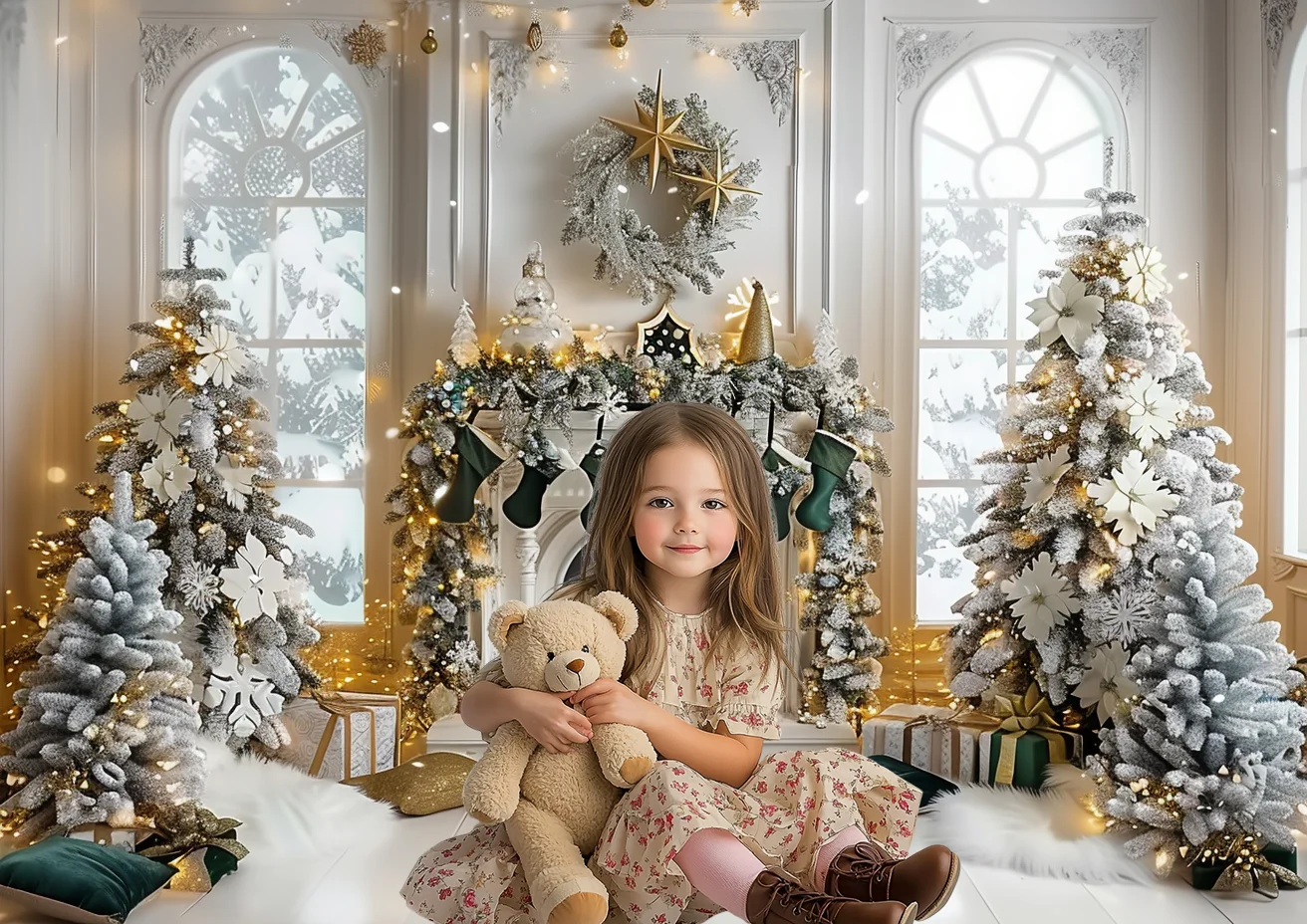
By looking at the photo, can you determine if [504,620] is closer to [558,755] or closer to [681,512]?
[558,755]

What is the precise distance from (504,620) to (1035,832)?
5.95 feet

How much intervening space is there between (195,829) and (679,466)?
67.1 inches

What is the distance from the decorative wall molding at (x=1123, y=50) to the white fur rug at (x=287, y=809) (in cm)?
391

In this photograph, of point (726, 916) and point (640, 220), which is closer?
point (726, 916)

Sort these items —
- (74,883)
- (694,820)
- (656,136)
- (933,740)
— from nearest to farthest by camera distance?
(694,820), (74,883), (933,740), (656,136)

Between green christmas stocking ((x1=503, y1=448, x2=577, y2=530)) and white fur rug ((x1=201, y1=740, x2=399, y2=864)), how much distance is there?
3.53ft

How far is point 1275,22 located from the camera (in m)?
3.82

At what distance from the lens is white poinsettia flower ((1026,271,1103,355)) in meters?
3.11

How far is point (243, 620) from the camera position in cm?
314

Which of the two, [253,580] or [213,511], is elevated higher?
[213,511]

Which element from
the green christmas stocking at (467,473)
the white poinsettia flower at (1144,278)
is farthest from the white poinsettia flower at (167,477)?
the white poinsettia flower at (1144,278)

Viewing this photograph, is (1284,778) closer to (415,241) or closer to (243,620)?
(243,620)

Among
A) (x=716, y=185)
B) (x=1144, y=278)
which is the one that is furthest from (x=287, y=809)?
(x=1144, y=278)

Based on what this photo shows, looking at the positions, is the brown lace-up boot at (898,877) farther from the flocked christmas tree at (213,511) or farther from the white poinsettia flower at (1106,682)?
the flocked christmas tree at (213,511)
